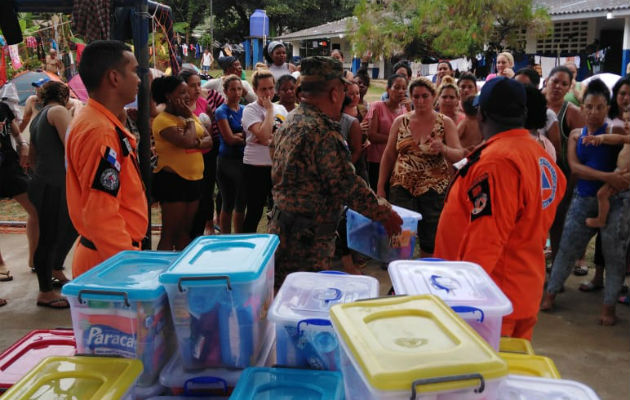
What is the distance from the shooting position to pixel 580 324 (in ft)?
14.4

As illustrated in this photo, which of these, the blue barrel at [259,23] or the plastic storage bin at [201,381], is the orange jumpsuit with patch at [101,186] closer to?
the plastic storage bin at [201,381]

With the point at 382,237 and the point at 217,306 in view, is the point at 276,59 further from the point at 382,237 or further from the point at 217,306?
the point at 217,306

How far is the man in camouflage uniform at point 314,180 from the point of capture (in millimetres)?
2875

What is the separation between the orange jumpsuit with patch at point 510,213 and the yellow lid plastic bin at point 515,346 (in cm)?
37

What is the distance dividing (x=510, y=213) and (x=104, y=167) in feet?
5.95

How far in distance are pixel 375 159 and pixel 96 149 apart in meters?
3.81

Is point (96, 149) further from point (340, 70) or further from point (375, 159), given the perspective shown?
point (375, 159)

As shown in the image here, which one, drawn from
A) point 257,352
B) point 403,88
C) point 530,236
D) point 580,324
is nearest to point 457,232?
point 530,236

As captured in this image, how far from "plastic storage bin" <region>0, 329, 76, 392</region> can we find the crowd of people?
409 mm

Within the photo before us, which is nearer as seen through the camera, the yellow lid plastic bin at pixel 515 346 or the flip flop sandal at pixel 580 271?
the yellow lid plastic bin at pixel 515 346

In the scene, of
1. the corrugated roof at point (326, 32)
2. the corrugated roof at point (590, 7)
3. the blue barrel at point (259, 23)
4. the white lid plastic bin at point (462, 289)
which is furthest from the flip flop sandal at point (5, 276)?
the corrugated roof at point (326, 32)

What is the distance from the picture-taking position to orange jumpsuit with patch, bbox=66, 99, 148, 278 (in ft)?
7.66

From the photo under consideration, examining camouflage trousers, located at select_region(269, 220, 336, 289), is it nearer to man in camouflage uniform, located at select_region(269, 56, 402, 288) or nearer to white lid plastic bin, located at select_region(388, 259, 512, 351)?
man in camouflage uniform, located at select_region(269, 56, 402, 288)

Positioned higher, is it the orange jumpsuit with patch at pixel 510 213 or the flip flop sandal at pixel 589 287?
the orange jumpsuit with patch at pixel 510 213
